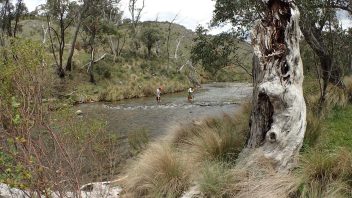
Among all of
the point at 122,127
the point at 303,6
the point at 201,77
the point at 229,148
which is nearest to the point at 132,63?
the point at 201,77

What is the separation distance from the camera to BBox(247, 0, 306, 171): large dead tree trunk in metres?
6.74

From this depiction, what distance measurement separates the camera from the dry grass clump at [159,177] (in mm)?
6859

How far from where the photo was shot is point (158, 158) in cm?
739

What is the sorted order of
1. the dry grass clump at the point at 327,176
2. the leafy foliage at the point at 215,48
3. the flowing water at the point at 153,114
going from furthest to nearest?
the flowing water at the point at 153,114 < the leafy foliage at the point at 215,48 < the dry grass clump at the point at 327,176

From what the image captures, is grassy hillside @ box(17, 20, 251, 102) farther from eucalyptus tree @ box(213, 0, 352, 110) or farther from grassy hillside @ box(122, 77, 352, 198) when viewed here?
grassy hillside @ box(122, 77, 352, 198)

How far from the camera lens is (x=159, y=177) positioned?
715 cm

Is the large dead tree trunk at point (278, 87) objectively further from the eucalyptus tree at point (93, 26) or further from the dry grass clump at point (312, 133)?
the eucalyptus tree at point (93, 26)

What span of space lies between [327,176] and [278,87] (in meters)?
1.59

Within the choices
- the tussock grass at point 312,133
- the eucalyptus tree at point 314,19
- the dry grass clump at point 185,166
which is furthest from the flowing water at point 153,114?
the dry grass clump at point 185,166

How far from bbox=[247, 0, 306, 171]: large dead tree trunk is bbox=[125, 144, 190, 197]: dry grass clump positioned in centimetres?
130

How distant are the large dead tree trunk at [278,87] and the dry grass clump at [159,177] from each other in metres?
1.30

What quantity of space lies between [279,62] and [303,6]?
558 cm

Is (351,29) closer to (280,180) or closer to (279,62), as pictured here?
(279,62)

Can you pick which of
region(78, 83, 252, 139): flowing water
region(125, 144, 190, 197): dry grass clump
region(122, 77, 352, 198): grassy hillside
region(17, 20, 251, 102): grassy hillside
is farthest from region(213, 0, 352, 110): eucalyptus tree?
region(17, 20, 251, 102): grassy hillside
